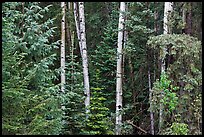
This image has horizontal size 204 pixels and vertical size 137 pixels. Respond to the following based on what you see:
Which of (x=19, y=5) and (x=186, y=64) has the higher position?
(x=19, y=5)

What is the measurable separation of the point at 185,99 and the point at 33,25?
339 centimetres

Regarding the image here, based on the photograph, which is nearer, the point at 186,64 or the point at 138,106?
the point at 186,64

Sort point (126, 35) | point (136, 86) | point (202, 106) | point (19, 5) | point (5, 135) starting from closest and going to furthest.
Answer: point (5, 135) < point (202, 106) < point (19, 5) < point (126, 35) < point (136, 86)

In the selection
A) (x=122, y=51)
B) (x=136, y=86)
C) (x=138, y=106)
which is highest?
(x=122, y=51)

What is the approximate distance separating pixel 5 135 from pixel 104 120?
359cm

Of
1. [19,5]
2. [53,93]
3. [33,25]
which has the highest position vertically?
[19,5]

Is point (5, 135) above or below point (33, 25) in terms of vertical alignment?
below

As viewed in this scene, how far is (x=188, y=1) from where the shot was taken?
5.87 meters

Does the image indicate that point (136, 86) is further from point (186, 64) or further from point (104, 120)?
point (186, 64)

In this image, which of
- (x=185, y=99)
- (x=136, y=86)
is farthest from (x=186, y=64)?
(x=136, y=86)

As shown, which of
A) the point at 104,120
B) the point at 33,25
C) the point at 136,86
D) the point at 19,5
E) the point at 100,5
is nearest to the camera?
the point at 33,25

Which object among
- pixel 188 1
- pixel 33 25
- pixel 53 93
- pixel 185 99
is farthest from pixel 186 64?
pixel 33 25

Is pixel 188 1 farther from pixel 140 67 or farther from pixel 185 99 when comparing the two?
pixel 140 67

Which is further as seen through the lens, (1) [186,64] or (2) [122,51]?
(2) [122,51]
